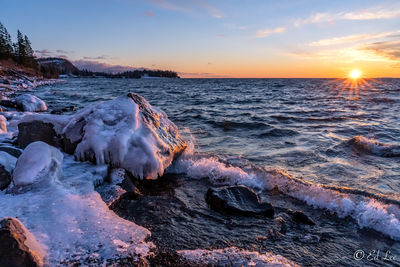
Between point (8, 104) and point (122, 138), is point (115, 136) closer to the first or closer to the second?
point (122, 138)

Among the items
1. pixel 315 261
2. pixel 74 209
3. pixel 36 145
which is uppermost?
pixel 36 145

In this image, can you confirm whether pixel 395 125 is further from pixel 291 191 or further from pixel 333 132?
pixel 291 191

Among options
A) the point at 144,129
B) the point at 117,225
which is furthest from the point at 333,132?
the point at 117,225

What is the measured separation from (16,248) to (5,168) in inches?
86.8

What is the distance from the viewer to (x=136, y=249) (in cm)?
266

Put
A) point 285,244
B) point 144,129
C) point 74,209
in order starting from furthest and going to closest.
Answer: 1. point 144,129
2. point 74,209
3. point 285,244

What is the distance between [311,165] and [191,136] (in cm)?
445

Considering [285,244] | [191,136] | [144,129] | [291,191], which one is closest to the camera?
[285,244]

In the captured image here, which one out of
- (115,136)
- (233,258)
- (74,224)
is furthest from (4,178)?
(233,258)

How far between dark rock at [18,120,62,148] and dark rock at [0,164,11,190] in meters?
1.55

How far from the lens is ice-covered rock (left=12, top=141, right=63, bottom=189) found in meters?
3.59

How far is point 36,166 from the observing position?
12.3 feet

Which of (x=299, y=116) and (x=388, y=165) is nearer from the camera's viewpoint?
(x=388, y=165)

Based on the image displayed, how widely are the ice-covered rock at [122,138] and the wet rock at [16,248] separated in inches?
90.1
